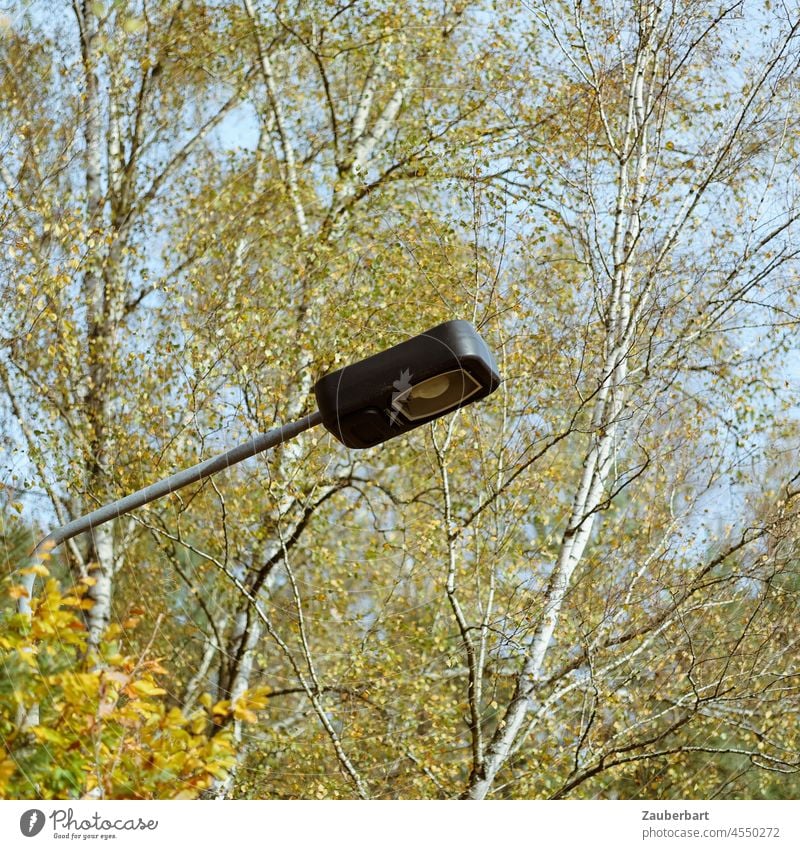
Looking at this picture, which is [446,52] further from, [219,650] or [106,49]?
[219,650]

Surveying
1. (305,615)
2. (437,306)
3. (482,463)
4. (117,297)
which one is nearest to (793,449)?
(482,463)

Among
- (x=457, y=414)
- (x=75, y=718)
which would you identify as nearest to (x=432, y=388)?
(x=75, y=718)
